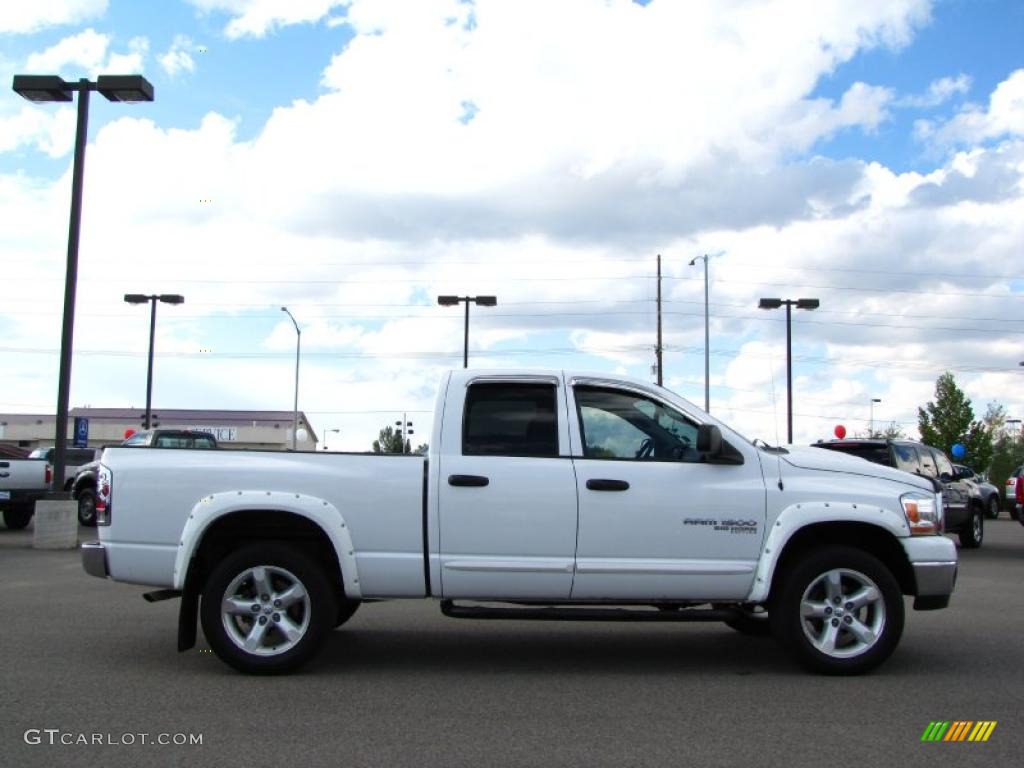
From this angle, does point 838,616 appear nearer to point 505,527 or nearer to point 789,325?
point 505,527

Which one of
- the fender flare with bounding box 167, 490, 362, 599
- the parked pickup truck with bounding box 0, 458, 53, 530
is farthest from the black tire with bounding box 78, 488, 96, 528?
the fender flare with bounding box 167, 490, 362, 599

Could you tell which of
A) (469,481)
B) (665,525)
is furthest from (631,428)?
(469,481)

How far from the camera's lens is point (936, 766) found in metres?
4.84

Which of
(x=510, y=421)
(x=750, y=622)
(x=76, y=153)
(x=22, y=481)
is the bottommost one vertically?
(x=750, y=622)

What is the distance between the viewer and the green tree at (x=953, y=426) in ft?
220

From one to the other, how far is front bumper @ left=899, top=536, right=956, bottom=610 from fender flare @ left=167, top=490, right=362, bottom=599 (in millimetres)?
3708

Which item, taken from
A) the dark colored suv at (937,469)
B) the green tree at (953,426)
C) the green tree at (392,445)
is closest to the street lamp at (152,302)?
the green tree at (392,445)

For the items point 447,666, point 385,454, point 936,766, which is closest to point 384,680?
point 447,666

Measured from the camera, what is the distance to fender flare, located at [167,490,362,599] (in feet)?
21.4

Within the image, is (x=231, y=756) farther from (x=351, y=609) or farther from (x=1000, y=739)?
(x=1000, y=739)

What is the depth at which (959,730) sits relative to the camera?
17.9 feet

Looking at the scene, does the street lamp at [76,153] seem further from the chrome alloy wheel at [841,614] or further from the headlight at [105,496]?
the chrome alloy wheel at [841,614]

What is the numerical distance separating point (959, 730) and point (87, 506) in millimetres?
18198

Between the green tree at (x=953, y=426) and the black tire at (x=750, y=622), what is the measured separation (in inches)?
2508
